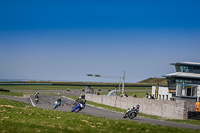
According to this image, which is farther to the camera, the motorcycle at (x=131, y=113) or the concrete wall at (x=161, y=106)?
the concrete wall at (x=161, y=106)

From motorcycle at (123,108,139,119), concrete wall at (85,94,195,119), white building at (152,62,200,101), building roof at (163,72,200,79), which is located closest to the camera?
motorcycle at (123,108,139,119)

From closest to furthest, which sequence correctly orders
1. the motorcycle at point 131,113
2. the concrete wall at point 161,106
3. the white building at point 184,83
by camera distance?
1. the motorcycle at point 131,113
2. the concrete wall at point 161,106
3. the white building at point 184,83

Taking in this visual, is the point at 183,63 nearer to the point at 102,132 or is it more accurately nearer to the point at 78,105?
the point at 78,105

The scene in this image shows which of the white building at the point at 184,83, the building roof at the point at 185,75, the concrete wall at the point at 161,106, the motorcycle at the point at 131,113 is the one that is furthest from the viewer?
the building roof at the point at 185,75

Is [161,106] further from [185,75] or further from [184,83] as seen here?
[185,75]

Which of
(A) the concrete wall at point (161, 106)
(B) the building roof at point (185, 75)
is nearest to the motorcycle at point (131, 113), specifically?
(A) the concrete wall at point (161, 106)

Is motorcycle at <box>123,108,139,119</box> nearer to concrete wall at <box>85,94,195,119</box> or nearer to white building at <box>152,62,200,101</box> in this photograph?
concrete wall at <box>85,94,195,119</box>

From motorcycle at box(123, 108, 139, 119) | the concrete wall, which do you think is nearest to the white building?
the concrete wall

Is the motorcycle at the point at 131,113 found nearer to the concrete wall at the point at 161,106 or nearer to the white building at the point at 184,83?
the concrete wall at the point at 161,106

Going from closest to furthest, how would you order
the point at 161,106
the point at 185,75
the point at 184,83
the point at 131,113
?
the point at 131,113
the point at 161,106
the point at 184,83
the point at 185,75

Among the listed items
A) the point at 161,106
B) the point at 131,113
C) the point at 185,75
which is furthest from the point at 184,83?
the point at 131,113

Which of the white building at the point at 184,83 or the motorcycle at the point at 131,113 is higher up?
the white building at the point at 184,83

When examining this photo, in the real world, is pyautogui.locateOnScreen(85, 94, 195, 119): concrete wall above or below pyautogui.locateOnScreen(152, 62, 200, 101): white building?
below

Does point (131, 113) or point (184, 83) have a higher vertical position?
point (184, 83)
